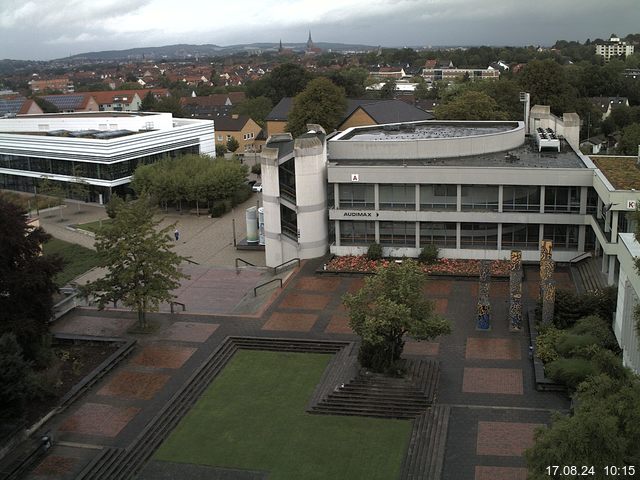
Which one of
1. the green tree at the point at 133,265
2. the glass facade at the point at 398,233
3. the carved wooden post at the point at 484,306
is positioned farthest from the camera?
the glass facade at the point at 398,233

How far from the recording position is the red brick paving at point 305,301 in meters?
34.2

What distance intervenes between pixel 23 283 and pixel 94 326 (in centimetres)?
693

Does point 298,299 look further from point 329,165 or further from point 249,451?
point 249,451

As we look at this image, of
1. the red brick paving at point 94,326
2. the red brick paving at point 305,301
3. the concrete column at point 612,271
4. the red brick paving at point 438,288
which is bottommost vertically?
the red brick paving at point 94,326

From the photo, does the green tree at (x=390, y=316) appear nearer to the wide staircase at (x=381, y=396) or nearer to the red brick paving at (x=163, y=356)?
the wide staircase at (x=381, y=396)

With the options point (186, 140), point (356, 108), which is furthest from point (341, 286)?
point (356, 108)

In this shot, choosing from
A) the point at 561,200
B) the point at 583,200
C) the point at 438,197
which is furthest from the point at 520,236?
the point at 438,197

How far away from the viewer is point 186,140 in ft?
234

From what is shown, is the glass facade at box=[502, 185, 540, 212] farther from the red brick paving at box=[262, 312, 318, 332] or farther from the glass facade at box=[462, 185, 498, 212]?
the red brick paving at box=[262, 312, 318, 332]

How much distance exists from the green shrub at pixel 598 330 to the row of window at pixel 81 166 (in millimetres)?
44520

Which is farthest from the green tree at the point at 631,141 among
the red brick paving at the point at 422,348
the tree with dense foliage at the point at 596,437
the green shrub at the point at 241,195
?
the tree with dense foliage at the point at 596,437

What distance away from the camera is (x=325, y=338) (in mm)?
30203

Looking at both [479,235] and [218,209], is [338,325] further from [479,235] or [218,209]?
[218,209]

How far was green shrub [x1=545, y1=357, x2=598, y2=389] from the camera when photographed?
79.4 ft
